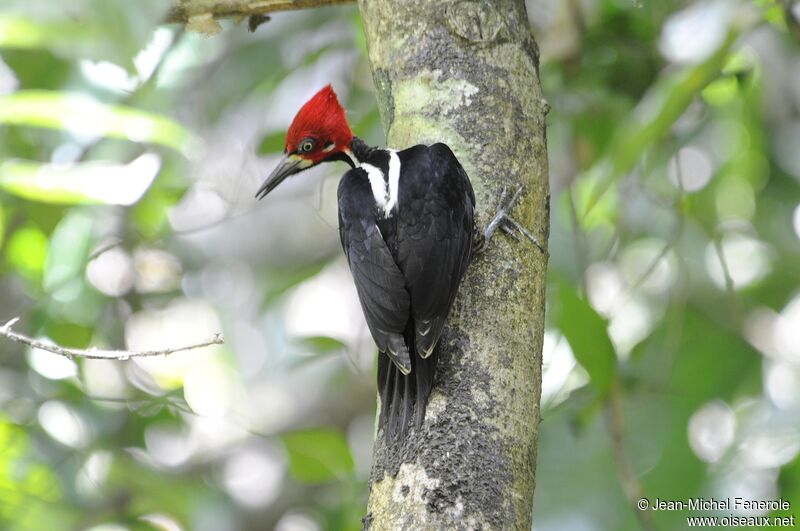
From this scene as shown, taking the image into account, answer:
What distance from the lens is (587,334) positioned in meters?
2.71

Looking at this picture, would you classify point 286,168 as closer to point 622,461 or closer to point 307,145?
point 307,145

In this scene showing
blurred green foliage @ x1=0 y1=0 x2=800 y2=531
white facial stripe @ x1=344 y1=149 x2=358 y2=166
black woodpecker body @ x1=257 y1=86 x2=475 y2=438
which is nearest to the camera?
black woodpecker body @ x1=257 y1=86 x2=475 y2=438

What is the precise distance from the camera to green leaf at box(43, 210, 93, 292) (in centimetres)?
324

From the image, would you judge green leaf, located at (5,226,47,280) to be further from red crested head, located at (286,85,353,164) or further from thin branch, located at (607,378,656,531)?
thin branch, located at (607,378,656,531)

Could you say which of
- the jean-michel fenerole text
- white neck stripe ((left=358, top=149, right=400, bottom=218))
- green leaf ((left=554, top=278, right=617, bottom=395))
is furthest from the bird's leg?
the jean-michel fenerole text

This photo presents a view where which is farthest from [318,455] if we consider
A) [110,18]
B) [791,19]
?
[791,19]

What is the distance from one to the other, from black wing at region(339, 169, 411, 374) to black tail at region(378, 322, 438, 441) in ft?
0.10

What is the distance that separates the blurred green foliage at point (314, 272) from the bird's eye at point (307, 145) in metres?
0.43

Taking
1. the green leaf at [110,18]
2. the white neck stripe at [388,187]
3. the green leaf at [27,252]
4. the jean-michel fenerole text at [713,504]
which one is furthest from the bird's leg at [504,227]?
the green leaf at [27,252]

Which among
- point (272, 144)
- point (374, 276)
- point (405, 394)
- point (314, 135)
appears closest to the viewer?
point (405, 394)

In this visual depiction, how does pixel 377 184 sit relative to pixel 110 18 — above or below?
above

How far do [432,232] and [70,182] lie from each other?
1.36m

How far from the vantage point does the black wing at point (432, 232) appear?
216 centimetres

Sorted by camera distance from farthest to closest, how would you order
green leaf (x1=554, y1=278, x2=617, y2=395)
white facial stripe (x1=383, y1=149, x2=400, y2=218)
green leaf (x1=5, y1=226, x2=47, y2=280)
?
green leaf (x1=5, y1=226, x2=47, y2=280)
green leaf (x1=554, y1=278, x2=617, y2=395)
white facial stripe (x1=383, y1=149, x2=400, y2=218)
